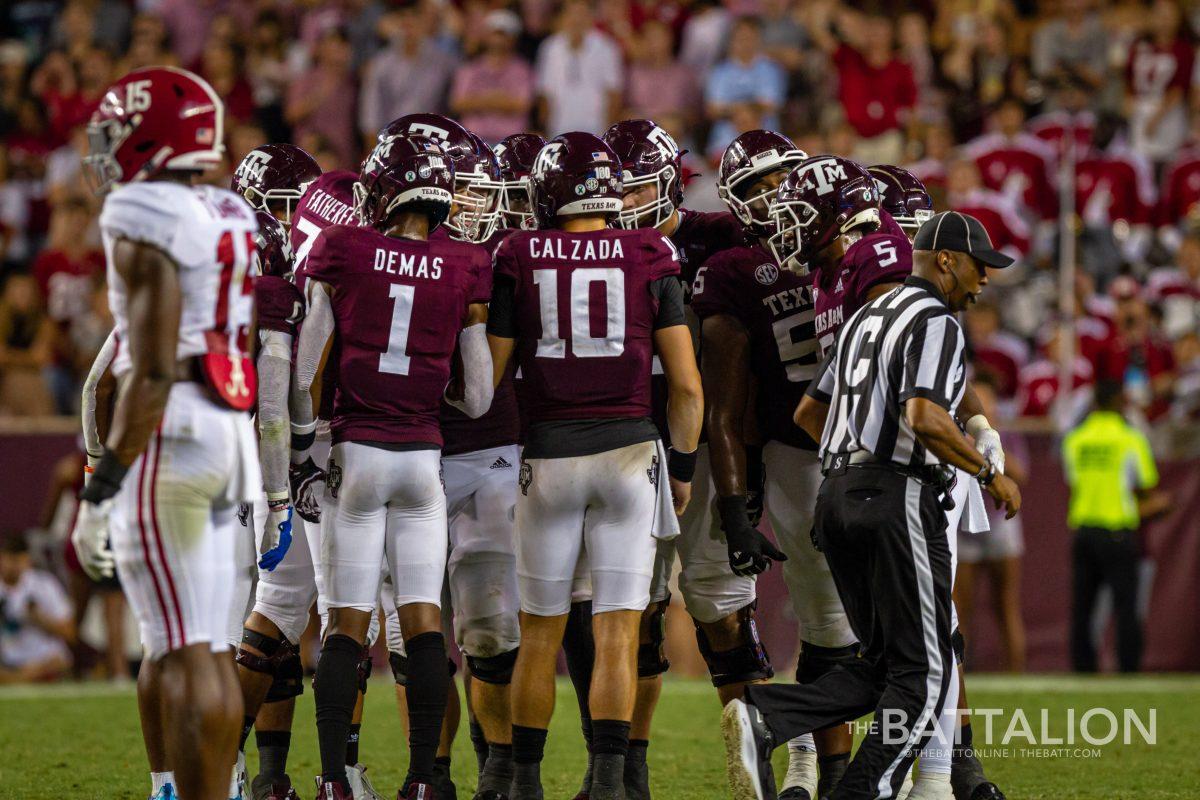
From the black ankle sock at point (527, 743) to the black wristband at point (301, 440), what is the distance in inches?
47.4

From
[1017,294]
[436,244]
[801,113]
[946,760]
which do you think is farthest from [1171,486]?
[436,244]

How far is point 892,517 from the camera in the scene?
5145 millimetres

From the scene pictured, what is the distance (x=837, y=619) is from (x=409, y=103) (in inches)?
385

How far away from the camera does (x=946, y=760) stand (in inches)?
214

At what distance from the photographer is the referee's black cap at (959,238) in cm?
541

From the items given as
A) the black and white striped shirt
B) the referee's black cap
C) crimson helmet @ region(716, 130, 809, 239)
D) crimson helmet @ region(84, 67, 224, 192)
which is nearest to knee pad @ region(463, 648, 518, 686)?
the black and white striped shirt

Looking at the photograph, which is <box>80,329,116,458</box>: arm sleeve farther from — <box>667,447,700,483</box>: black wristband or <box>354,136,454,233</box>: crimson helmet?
<box>667,447,700,483</box>: black wristband

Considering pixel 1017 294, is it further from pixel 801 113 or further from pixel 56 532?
pixel 56 532

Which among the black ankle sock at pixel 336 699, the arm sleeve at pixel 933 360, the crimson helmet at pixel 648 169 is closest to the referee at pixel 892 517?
the arm sleeve at pixel 933 360

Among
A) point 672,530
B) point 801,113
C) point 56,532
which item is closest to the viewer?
point 672,530

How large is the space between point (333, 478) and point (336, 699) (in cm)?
74

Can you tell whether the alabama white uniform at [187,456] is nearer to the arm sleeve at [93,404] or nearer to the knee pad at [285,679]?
the arm sleeve at [93,404]

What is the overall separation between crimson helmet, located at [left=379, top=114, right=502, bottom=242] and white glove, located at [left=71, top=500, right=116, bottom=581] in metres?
1.90

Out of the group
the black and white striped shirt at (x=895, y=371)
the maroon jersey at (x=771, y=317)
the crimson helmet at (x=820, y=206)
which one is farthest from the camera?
the maroon jersey at (x=771, y=317)
